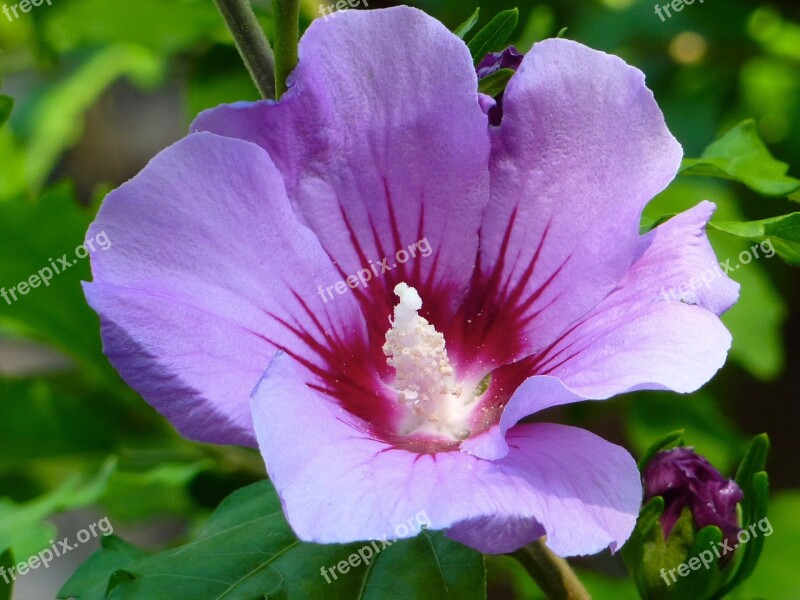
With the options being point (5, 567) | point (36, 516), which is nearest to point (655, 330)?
point (5, 567)

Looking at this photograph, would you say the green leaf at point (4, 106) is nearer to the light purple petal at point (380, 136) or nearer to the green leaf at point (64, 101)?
the light purple petal at point (380, 136)

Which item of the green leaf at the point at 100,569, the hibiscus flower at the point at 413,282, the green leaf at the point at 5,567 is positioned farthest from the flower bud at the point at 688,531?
the green leaf at the point at 5,567

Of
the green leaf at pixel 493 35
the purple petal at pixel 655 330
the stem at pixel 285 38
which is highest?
the stem at pixel 285 38

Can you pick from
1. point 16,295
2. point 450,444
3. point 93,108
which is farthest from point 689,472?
point 93,108

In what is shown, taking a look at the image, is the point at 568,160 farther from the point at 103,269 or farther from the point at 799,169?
the point at 799,169

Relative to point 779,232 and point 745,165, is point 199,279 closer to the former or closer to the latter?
point 779,232

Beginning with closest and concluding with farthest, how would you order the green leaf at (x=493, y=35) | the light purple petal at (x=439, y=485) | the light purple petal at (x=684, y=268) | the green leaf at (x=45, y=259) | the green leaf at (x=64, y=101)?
the light purple petal at (x=439, y=485), the light purple petal at (x=684, y=268), the green leaf at (x=493, y=35), the green leaf at (x=45, y=259), the green leaf at (x=64, y=101)

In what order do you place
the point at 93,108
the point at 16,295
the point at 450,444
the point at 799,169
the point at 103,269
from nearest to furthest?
the point at 103,269 → the point at 450,444 → the point at 16,295 → the point at 799,169 → the point at 93,108

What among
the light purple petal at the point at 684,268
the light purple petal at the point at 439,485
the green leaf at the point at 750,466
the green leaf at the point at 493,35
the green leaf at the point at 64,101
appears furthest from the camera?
the green leaf at the point at 64,101
